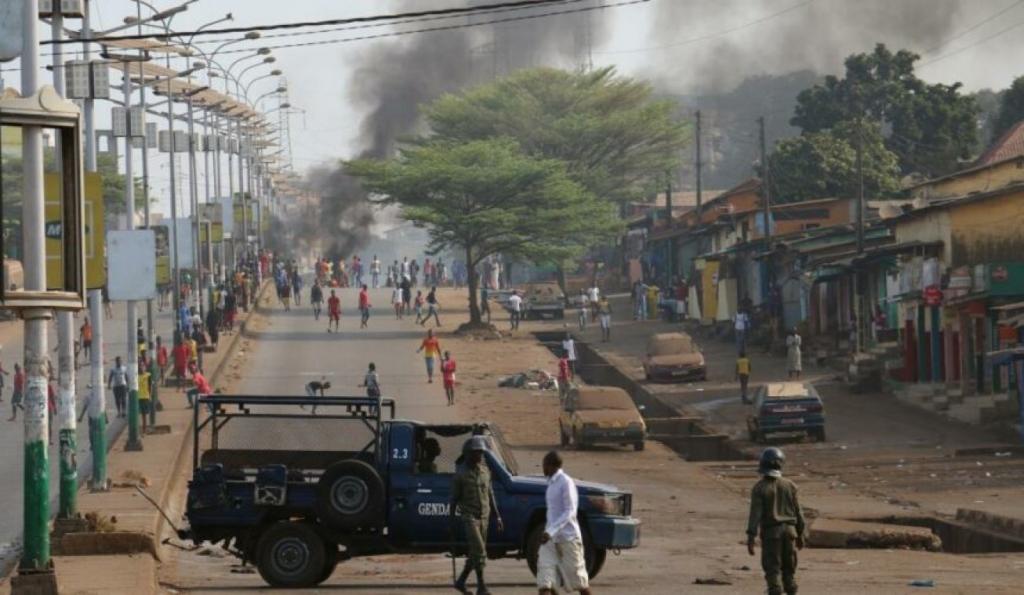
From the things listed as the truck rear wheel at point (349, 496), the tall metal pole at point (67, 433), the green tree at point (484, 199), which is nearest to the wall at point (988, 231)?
the green tree at point (484, 199)

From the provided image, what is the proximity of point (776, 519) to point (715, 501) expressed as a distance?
16.5 metres

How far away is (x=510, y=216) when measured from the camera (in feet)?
248

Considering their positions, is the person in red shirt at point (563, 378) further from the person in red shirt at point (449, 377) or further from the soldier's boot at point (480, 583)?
the soldier's boot at point (480, 583)

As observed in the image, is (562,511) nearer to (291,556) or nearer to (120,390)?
(291,556)

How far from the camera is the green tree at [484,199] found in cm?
7588

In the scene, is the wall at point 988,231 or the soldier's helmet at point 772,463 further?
the wall at point 988,231

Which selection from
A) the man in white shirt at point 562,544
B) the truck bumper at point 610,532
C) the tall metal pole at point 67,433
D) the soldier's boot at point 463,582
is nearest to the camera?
the man in white shirt at point 562,544

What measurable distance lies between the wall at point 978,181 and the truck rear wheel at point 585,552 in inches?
1475

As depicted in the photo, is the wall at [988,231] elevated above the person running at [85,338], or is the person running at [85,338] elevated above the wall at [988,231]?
the wall at [988,231]

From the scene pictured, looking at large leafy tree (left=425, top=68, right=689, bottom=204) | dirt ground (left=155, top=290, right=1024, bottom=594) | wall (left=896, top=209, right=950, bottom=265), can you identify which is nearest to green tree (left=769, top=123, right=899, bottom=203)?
large leafy tree (left=425, top=68, right=689, bottom=204)

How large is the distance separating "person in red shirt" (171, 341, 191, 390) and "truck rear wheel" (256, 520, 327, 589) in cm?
3128

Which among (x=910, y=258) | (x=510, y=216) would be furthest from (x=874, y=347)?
(x=510, y=216)

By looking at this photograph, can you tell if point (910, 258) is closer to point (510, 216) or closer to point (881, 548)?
point (510, 216)

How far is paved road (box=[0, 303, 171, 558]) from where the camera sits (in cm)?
3484
